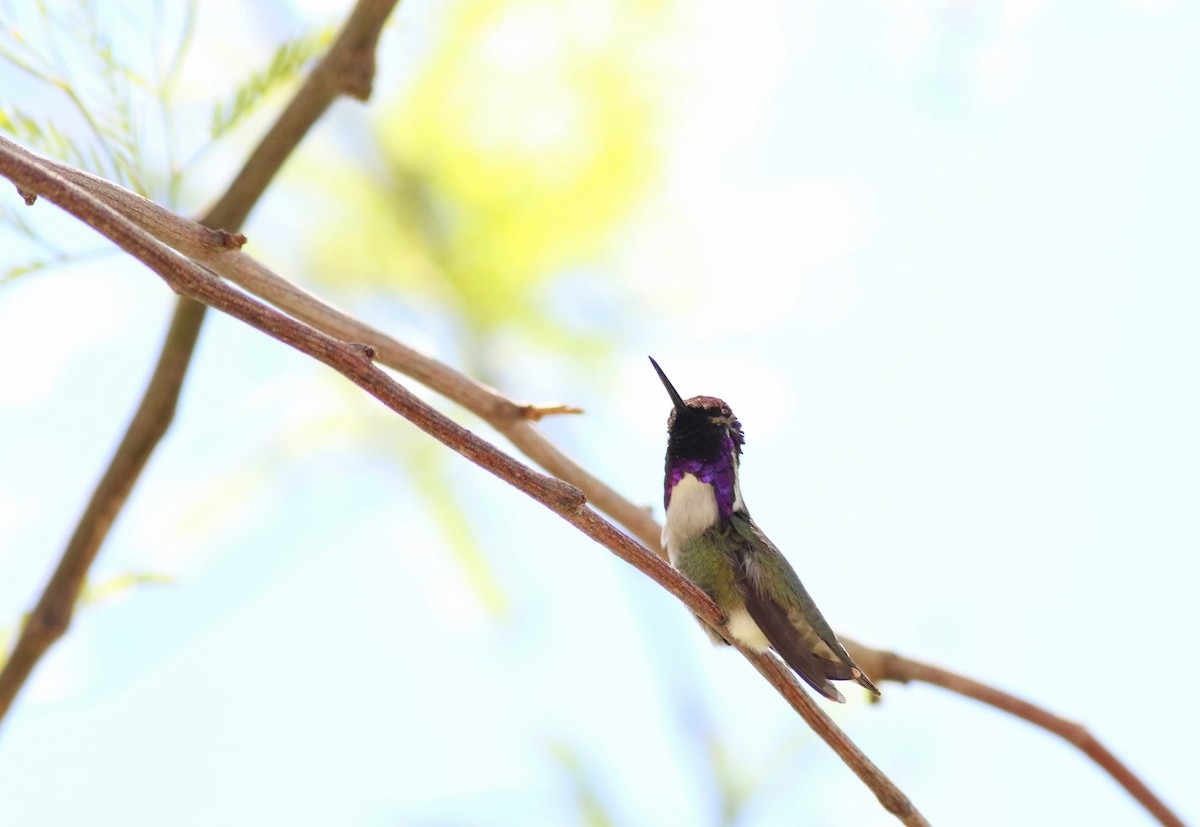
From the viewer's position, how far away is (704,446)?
10.9ft

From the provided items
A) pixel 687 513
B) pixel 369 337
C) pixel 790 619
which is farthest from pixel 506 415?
pixel 790 619

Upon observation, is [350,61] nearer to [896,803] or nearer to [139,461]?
[139,461]

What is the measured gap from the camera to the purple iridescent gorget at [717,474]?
324 centimetres

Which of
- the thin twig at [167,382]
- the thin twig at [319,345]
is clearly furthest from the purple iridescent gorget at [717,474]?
the thin twig at [167,382]

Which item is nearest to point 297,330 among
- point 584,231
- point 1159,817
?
point 1159,817

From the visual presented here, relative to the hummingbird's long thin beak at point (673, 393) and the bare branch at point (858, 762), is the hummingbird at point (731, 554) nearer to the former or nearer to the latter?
the hummingbird's long thin beak at point (673, 393)

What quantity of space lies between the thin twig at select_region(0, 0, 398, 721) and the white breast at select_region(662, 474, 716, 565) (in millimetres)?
1339

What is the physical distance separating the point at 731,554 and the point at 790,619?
275 millimetres

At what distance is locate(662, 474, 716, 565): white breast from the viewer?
Answer: 126 inches

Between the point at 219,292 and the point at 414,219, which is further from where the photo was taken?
the point at 414,219

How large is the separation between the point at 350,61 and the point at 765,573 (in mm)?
1620

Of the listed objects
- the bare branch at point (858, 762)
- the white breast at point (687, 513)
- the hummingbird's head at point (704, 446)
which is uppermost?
the hummingbird's head at point (704, 446)

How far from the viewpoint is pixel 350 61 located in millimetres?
2885

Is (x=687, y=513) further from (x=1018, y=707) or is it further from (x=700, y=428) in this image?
(x=1018, y=707)
